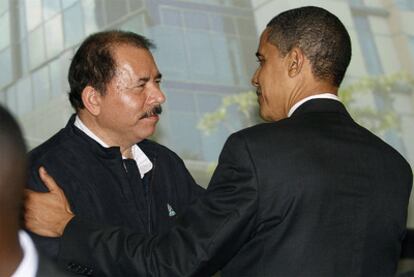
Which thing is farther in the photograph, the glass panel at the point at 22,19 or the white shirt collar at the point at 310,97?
the glass panel at the point at 22,19

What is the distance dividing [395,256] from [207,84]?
173cm

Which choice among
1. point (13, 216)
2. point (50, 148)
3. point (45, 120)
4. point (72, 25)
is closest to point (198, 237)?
point (50, 148)

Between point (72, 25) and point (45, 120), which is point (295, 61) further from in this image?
point (72, 25)

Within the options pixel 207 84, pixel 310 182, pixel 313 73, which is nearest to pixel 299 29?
pixel 313 73

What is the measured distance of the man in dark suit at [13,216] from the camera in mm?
1050

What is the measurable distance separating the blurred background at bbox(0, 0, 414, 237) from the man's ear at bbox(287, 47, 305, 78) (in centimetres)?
149

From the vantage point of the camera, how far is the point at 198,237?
1772mm

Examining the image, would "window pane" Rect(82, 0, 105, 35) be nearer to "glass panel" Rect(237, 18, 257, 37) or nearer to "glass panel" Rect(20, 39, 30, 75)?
"glass panel" Rect(20, 39, 30, 75)

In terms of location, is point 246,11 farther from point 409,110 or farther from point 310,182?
point 310,182

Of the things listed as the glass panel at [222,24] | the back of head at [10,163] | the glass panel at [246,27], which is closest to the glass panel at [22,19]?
the glass panel at [222,24]

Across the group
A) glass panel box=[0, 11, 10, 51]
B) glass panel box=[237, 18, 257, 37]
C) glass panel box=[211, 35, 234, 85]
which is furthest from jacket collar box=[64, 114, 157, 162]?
glass panel box=[237, 18, 257, 37]

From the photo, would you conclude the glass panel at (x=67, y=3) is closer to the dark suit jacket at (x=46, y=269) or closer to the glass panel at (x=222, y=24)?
the glass panel at (x=222, y=24)

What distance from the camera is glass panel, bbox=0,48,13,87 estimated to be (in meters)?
3.31

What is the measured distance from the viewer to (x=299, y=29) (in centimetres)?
195
